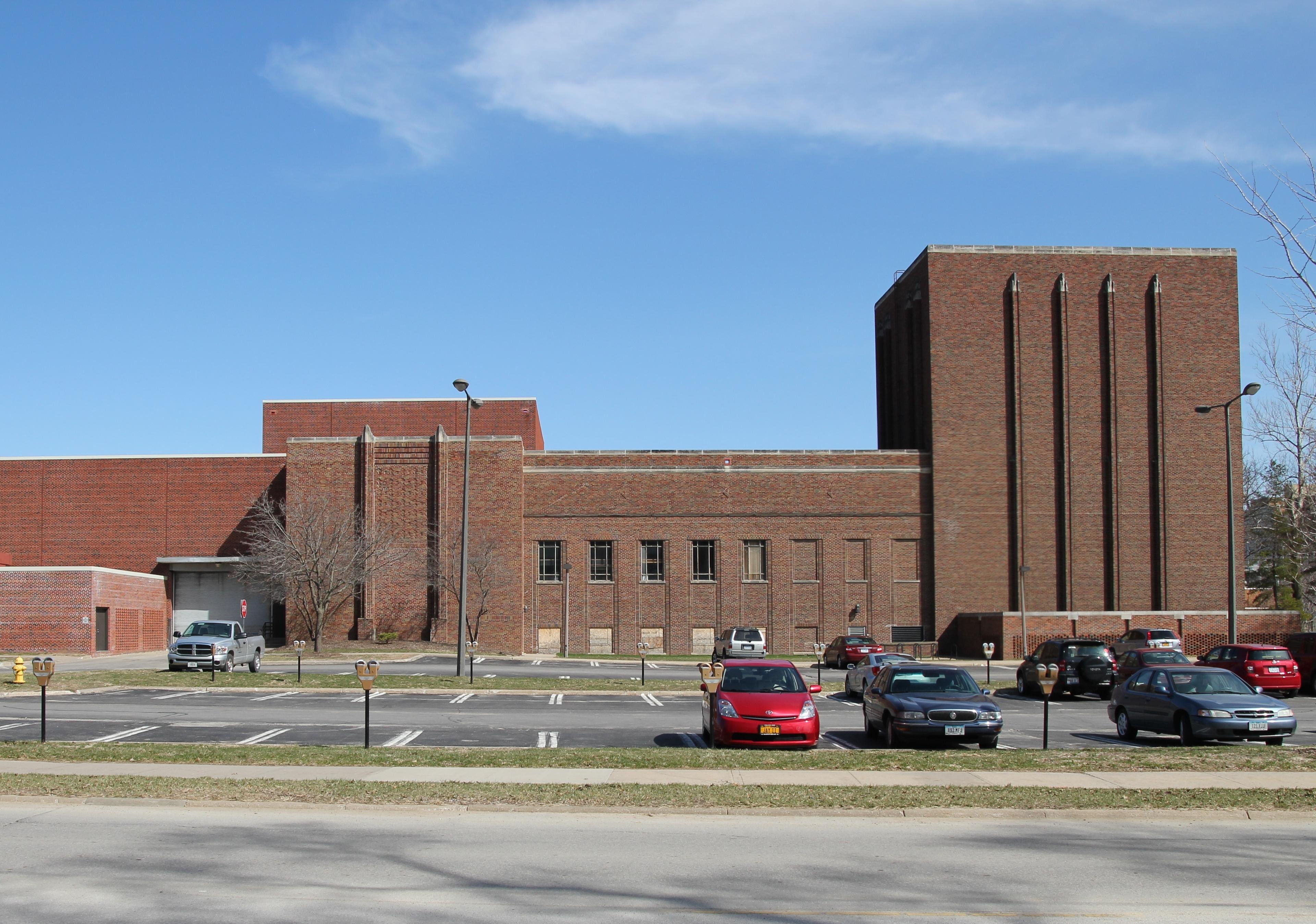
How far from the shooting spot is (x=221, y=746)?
57.9 ft

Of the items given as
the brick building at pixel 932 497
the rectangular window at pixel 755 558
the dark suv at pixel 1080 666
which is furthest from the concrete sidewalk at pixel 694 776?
the rectangular window at pixel 755 558

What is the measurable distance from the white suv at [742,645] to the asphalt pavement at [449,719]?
17.4 m

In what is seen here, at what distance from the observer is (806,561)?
63.3 m

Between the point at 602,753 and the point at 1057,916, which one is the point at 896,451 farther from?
the point at 1057,916

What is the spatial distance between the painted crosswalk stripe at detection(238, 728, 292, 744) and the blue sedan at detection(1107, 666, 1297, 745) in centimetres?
1513

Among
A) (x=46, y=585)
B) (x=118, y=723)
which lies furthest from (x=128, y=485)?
(x=118, y=723)

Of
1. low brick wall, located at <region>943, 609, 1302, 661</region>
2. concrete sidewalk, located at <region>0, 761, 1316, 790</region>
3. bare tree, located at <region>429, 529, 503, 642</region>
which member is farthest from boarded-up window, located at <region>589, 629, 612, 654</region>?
concrete sidewalk, located at <region>0, 761, 1316, 790</region>

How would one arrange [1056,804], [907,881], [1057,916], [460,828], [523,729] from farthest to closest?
[523,729], [1056,804], [460,828], [907,881], [1057,916]

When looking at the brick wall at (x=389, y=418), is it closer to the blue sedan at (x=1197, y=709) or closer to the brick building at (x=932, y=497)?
the brick building at (x=932, y=497)

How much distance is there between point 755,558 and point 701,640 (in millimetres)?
5267

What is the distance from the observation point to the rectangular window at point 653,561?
63.2 metres

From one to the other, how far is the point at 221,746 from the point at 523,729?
5.76 m

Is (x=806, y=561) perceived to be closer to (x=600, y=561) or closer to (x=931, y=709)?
(x=600, y=561)

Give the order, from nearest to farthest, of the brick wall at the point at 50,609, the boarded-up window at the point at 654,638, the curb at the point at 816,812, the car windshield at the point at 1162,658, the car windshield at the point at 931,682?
the curb at the point at 816,812
the car windshield at the point at 931,682
the car windshield at the point at 1162,658
the brick wall at the point at 50,609
the boarded-up window at the point at 654,638
